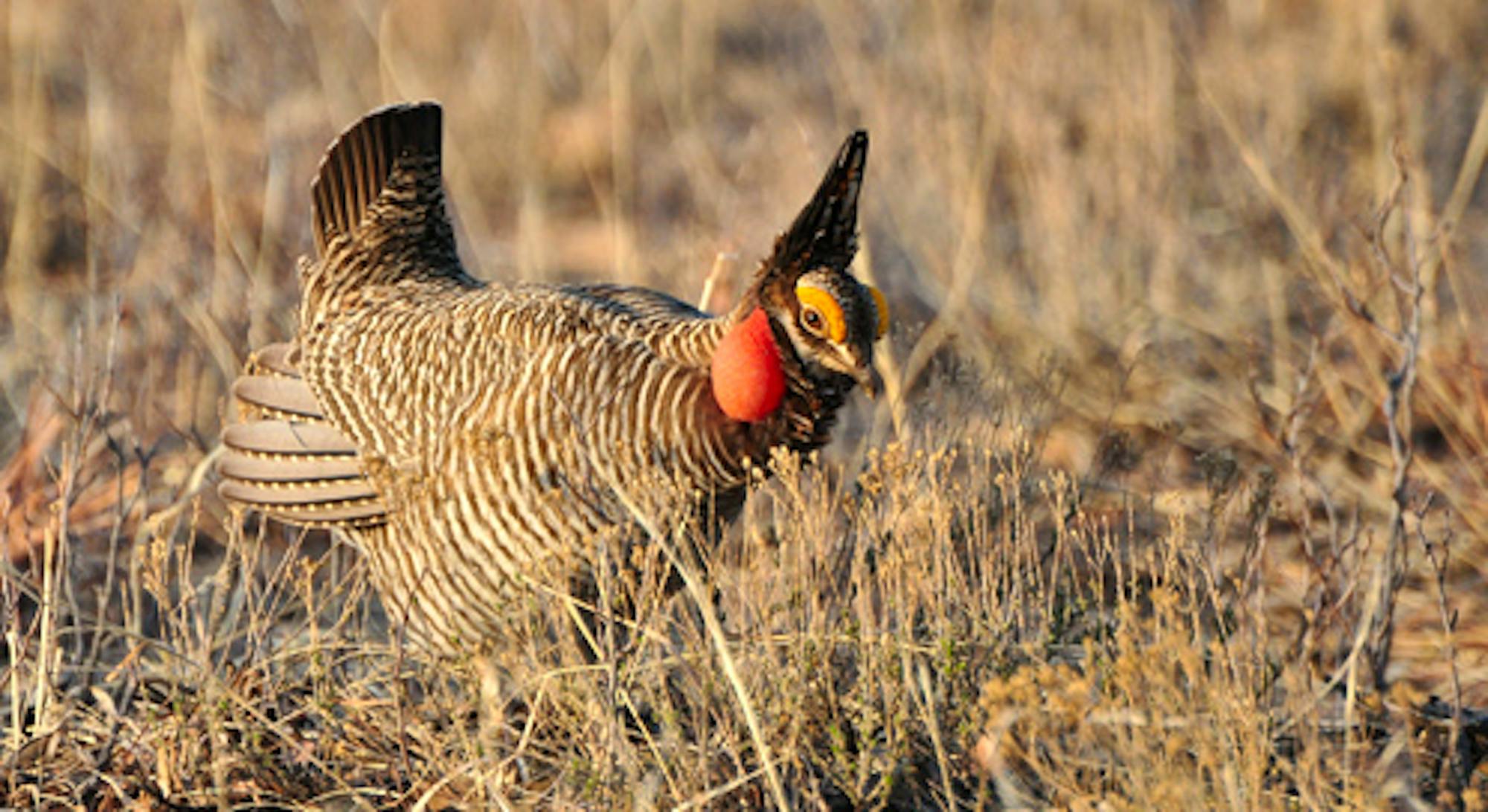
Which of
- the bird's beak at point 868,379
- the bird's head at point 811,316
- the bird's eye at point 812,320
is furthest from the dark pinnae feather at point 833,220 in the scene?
the bird's beak at point 868,379

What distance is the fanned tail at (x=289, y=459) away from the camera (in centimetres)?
442

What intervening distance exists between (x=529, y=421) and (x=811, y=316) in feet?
2.03

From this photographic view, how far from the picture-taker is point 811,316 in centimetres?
396

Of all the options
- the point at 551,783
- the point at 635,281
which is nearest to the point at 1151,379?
the point at 635,281

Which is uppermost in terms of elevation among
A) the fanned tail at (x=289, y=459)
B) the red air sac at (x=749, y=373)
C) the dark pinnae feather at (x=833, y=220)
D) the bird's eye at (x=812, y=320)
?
the dark pinnae feather at (x=833, y=220)

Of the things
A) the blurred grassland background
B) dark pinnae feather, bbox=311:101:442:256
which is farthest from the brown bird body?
dark pinnae feather, bbox=311:101:442:256

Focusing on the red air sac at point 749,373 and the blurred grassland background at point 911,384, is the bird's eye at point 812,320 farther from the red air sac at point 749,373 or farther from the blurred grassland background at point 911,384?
the blurred grassland background at point 911,384

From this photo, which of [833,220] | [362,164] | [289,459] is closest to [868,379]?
[833,220]

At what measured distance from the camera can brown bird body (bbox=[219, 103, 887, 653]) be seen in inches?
154

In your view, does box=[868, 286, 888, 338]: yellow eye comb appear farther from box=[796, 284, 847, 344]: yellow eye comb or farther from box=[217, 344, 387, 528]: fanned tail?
box=[217, 344, 387, 528]: fanned tail

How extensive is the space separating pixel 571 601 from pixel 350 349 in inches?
64.8

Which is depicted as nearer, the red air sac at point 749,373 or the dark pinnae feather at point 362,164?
the red air sac at point 749,373

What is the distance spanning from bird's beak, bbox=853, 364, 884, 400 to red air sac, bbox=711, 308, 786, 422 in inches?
7.4

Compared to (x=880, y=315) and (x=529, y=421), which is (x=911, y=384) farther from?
(x=529, y=421)
